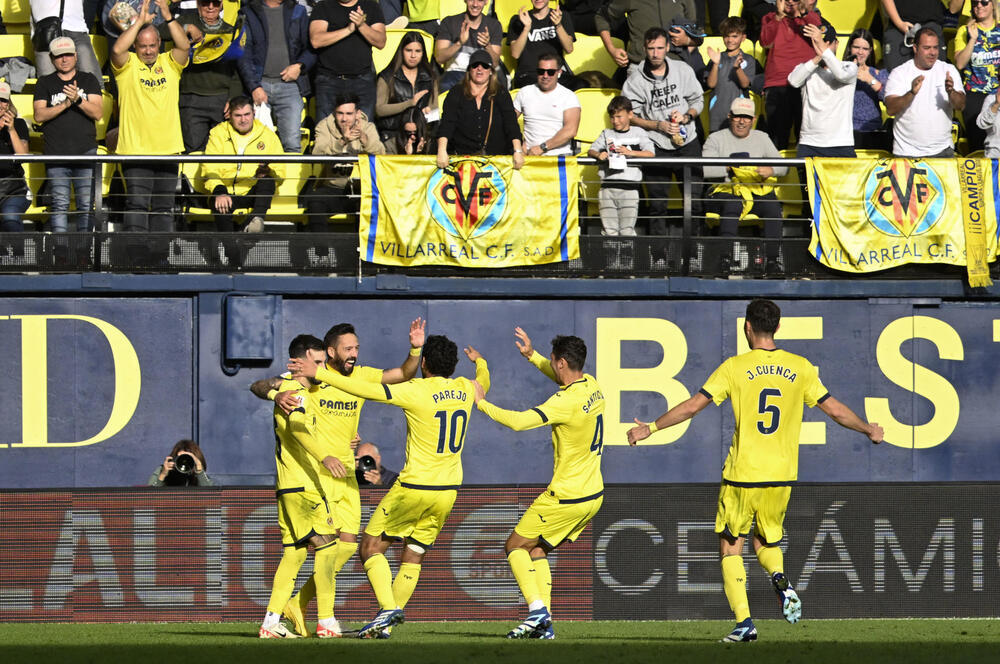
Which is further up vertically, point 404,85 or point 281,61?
point 281,61

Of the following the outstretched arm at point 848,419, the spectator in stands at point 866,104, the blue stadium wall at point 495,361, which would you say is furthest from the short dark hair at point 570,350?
the spectator in stands at point 866,104

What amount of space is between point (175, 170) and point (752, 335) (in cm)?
692

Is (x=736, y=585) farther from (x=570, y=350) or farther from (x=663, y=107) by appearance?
(x=663, y=107)

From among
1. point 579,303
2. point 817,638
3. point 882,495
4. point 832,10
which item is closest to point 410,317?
point 579,303

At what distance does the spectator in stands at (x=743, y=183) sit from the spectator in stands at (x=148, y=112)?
539 centimetres

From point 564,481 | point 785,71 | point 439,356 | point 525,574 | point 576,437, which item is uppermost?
point 785,71

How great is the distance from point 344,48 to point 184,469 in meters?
5.05

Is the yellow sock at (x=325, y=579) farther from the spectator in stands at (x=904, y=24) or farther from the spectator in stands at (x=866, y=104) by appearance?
the spectator in stands at (x=904, y=24)

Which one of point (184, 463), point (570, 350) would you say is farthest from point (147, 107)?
point (570, 350)

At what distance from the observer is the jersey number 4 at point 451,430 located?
10.7m

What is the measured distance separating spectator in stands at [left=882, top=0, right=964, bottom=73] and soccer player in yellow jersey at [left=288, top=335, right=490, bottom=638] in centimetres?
843

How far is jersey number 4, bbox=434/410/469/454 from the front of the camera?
1072cm

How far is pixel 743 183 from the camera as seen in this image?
15.4m

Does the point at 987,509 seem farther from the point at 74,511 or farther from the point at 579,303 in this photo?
the point at 74,511
